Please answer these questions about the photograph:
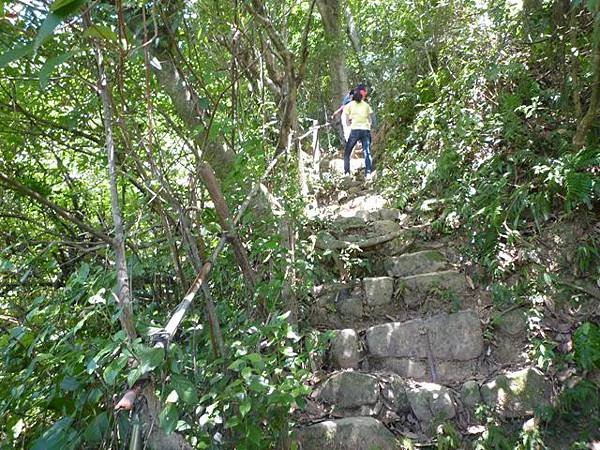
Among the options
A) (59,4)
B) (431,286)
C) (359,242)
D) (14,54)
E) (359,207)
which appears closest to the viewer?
(59,4)

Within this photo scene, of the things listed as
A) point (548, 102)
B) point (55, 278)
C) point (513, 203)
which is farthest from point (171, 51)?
point (548, 102)

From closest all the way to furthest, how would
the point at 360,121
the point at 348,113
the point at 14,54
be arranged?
the point at 14,54 < the point at 360,121 < the point at 348,113

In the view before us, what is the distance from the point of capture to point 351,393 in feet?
9.82

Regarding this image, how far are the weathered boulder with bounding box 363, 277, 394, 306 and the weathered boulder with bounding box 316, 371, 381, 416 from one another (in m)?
0.87

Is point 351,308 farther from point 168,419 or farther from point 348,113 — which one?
point 348,113

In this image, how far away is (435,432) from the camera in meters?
2.76

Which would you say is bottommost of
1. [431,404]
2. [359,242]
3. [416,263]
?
[431,404]

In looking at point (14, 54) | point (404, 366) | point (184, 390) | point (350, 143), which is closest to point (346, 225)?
point (404, 366)

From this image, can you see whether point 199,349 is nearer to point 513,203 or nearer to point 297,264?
point 297,264

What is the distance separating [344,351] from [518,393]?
1244 millimetres

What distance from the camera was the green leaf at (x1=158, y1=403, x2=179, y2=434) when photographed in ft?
3.88

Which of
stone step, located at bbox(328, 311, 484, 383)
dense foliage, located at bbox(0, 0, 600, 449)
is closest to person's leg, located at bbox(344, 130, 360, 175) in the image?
dense foliage, located at bbox(0, 0, 600, 449)

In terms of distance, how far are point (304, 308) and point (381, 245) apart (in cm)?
122

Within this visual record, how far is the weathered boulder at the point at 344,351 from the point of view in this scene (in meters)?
3.32
